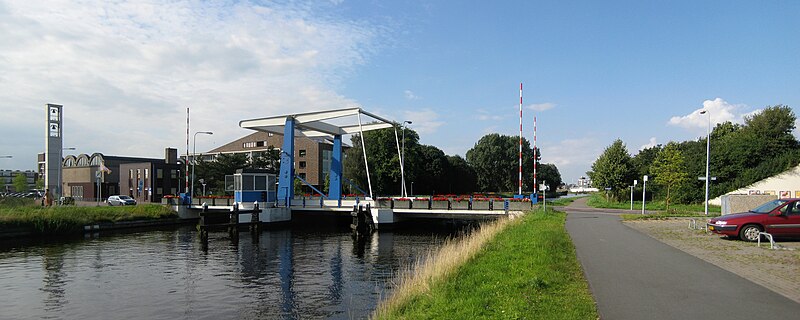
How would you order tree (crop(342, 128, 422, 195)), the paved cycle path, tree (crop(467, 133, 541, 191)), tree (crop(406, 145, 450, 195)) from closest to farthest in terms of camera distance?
1. the paved cycle path
2. tree (crop(342, 128, 422, 195))
3. tree (crop(406, 145, 450, 195))
4. tree (crop(467, 133, 541, 191))

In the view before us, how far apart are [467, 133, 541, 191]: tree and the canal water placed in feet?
225

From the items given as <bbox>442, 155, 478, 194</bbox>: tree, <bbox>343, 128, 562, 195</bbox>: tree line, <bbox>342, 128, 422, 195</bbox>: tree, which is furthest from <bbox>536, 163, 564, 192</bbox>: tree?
<bbox>342, 128, 422, 195</bbox>: tree

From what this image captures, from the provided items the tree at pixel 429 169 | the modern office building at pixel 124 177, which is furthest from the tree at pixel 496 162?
the modern office building at pixel 124 177

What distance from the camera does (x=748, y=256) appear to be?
40.9 feet

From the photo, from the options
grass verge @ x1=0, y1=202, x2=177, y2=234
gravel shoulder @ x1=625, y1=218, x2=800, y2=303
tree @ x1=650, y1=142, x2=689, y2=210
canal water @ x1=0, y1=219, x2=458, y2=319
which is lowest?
canal water @ x1=0, y1=219, x2=458, y2=319

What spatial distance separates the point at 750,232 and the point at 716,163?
106 ft

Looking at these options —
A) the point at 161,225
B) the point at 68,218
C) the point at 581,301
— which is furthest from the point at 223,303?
the point at 161,225

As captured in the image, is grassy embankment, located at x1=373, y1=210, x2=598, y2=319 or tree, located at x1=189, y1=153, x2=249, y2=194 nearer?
grassy embankment, located at x1=373, y1=210, x2=598, y2=319

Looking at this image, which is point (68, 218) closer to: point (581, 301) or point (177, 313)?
point (177, 313)

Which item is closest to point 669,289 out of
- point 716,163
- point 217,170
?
point 716,163

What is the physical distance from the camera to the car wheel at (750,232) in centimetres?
1565

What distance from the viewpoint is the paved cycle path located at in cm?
693

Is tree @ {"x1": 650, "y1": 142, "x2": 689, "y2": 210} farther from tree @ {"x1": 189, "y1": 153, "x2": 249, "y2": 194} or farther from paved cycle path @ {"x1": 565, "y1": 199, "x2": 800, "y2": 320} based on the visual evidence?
tree @ {"x1": 189, "y1": 153, "x2": 249, "y2": 194}

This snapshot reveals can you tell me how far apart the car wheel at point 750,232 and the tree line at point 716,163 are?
21.0 meters
